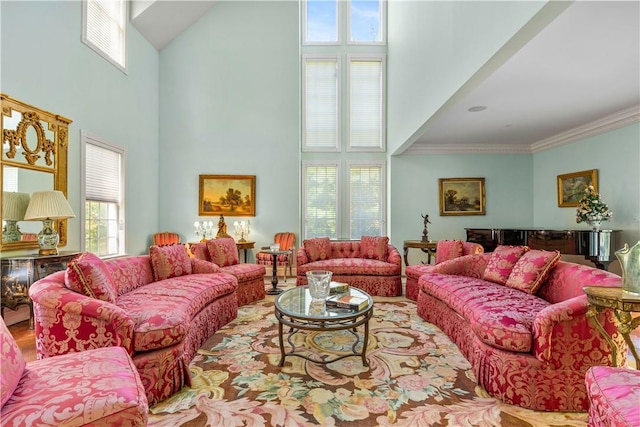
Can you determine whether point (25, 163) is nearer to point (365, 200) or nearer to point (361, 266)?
point (361, 266)

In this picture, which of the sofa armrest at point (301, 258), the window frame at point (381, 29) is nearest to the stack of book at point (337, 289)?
the sofa armrest at point (301, 258)

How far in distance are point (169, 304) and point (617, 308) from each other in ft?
9.77

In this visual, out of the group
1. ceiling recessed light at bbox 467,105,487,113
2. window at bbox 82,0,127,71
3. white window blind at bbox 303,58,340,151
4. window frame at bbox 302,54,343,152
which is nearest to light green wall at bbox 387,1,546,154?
ceiling recessed light at bbox 467,105,487,113

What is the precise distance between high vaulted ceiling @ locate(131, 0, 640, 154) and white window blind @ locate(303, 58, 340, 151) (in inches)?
65.5

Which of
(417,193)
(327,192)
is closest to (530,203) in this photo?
(417,193)

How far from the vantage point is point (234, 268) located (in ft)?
14.1

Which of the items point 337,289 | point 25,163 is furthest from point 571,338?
point 25,163

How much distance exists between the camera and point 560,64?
3057 millimetres

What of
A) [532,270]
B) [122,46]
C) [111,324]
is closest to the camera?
[111,324]

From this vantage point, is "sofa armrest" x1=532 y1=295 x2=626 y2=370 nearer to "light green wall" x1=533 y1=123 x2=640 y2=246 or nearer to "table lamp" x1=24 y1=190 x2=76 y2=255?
"light green wall" x1=533 y1=123 x2=640 y2=246

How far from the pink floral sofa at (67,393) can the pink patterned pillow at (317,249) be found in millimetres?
3660

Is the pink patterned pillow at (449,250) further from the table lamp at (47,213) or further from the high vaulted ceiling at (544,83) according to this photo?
the table lamp at (47,213)

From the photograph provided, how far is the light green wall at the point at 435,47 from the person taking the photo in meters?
2.37

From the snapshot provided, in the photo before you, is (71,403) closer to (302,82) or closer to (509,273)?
(509,273)
